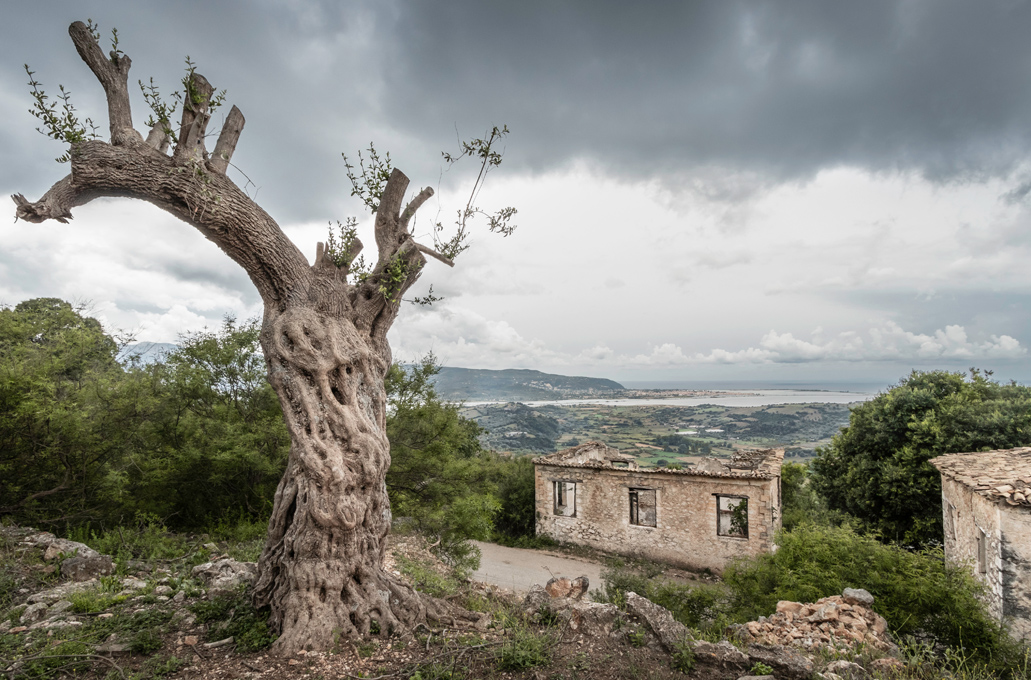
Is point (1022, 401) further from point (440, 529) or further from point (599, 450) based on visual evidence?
point (440, 529)

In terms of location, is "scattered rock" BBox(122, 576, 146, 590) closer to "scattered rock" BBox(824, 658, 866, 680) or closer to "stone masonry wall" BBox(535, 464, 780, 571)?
"scattered rock" BBox(824, 658, 866, 680)

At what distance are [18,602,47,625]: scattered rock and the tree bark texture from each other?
212 cm

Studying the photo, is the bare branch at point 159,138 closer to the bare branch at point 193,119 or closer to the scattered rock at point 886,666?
the bare branch at point 193,119

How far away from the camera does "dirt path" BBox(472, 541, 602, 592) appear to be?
42.1ft

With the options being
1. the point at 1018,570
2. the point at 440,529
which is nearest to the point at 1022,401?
the point at 1018,570

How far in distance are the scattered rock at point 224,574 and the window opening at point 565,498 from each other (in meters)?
12.7

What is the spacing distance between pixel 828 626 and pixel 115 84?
9.87 meters

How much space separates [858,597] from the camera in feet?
20.7

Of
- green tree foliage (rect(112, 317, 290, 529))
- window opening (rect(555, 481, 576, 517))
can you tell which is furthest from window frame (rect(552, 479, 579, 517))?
green tree foliage (rect(112, 317, 290, 529))

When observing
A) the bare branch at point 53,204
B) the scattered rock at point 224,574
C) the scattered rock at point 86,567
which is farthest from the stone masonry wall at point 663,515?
the bare branch at point 53,204

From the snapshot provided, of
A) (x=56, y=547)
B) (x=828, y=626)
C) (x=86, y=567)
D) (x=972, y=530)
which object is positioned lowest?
(x=828, y=626)

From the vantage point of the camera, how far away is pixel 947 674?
397 cm

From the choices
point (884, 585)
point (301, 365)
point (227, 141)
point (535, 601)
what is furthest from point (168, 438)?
point (884, 585)

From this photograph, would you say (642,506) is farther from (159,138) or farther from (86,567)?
(159,138)
